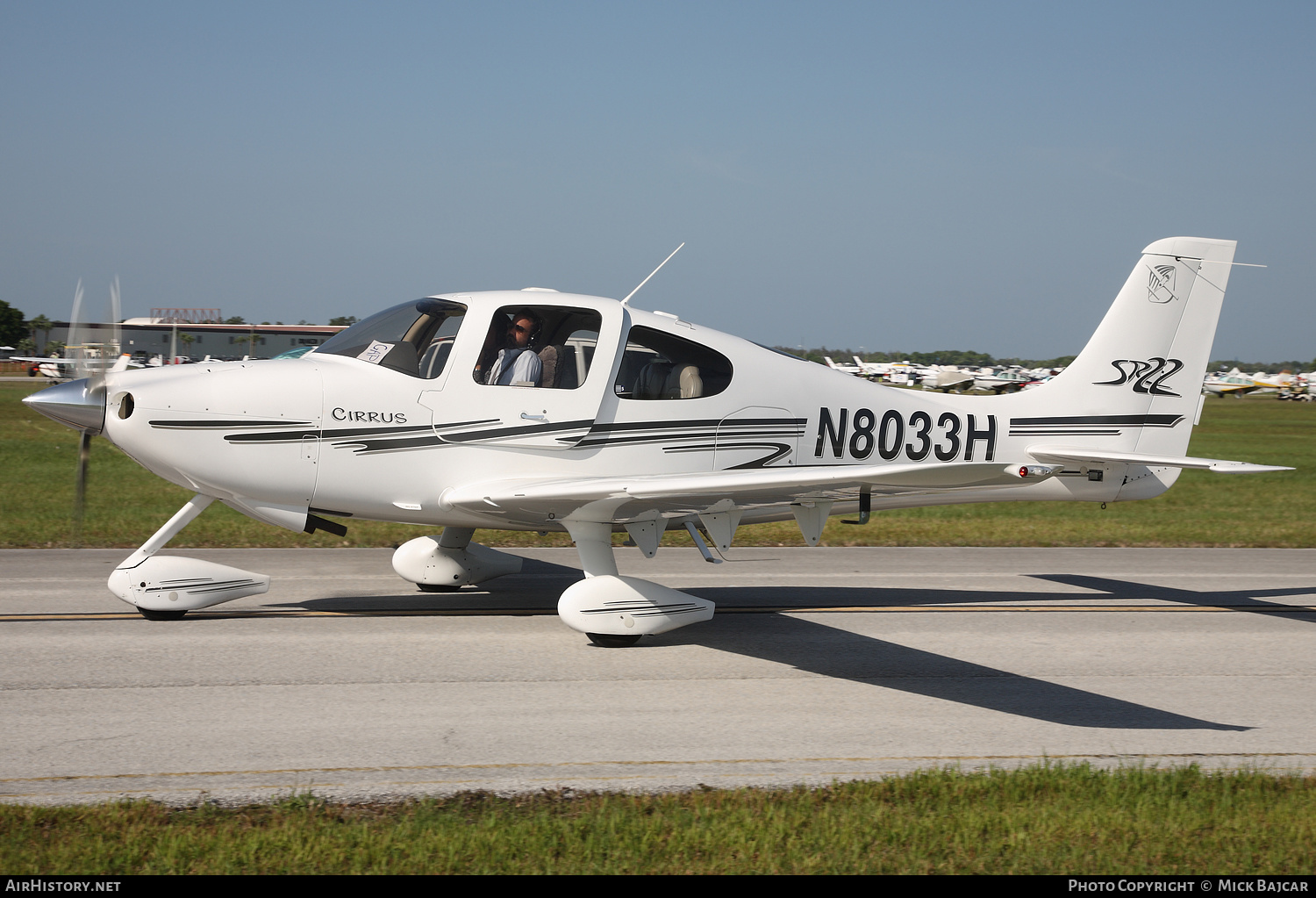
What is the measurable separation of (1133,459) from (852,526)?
6.63 metres

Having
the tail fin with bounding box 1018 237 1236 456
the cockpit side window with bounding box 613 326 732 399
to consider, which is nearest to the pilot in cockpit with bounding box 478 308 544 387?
the cockpit side window with bounding box 613 326 732 399

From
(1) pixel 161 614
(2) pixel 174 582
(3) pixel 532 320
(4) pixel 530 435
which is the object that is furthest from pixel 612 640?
(1) pixel 161 614

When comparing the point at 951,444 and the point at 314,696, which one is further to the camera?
the point at 951,444

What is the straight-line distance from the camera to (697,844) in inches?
151

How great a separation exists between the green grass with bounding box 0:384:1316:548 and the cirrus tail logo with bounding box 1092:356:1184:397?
5.44 feet

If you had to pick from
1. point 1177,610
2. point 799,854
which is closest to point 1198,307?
point 1177,610

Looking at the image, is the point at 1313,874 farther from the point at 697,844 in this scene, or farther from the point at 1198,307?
the point at 1198,307

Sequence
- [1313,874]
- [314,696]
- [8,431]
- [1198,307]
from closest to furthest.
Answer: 1. [1313,874]
2. [314,696]
3. [1198,307]
4. [8,431]

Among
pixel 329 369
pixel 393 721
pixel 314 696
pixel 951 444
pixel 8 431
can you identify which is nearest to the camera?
pixel 393 721

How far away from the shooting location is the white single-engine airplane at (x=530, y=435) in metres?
6.82

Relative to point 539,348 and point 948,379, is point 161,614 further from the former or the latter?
point 948,379

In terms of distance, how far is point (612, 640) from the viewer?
723 cm

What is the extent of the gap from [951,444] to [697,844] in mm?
5433

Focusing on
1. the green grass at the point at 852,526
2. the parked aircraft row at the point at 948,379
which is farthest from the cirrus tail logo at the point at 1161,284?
the parked aircraft row at the point at 948,379
